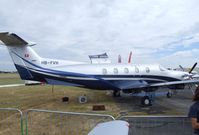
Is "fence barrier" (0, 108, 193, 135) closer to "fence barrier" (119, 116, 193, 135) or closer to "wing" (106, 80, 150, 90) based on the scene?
"fence barrier" (119, 116, 193, 135)

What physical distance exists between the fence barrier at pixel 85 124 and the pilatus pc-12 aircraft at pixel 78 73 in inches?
282

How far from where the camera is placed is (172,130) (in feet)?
21.1

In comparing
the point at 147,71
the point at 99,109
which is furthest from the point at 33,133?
the point at 147,71

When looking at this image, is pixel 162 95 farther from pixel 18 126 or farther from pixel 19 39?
pixel 18 126

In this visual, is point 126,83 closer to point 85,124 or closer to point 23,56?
point 23,56

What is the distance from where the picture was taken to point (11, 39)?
59.6 ft

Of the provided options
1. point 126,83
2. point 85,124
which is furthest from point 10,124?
point 126,83

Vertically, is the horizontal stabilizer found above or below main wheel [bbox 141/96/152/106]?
above

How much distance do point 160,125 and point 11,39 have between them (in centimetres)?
1386

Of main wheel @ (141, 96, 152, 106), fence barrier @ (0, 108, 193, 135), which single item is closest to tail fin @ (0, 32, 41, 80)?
main wheel @ (141, 96, 152, 106)

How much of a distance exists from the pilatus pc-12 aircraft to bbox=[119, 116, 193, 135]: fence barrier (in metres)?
11.7

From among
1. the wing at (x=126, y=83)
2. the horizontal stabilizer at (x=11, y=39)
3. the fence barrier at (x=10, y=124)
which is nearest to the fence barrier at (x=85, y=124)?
the fence barrier at (x=10, y=124)

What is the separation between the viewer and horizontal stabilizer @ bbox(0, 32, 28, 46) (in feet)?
57.1

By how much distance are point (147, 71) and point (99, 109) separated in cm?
640
